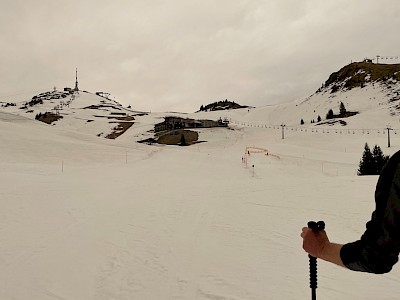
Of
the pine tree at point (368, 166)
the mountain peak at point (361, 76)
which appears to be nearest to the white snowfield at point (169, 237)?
the pine tree at point (368, 166)

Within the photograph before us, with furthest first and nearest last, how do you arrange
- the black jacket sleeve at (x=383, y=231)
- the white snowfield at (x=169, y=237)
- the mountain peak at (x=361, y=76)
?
the mountain peak at (x=361, y=76) < the white snowfield at (x=169, y=237) < the black jacket sleeve at (x=383, y=231)

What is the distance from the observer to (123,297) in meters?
5.31

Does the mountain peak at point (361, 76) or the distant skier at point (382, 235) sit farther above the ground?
the mountain peak at point (361, 76)

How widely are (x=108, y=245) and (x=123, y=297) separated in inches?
114

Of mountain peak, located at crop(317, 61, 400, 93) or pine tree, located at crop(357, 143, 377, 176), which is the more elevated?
mountain peak, located at crop(317, 61, 400, 93)

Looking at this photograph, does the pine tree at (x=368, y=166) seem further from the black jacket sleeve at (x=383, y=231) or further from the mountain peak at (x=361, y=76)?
the mountain peak at (x=361, y=76)

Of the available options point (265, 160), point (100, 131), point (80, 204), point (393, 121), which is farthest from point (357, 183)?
point (100, 131)

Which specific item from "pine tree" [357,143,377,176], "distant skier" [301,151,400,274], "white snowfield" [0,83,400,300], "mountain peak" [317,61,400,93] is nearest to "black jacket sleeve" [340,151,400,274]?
"distant skier" [301,151,400,274]

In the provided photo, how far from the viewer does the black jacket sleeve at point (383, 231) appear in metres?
1.47

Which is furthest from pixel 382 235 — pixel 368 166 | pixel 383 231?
pixel 368 166

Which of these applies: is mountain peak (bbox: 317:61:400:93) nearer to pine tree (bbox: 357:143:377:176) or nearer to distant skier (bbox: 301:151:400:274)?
pine tree (bbox: 357:143:377:176)

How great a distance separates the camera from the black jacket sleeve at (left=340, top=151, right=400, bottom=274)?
1.47m

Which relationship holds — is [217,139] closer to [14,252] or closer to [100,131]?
[100,131]

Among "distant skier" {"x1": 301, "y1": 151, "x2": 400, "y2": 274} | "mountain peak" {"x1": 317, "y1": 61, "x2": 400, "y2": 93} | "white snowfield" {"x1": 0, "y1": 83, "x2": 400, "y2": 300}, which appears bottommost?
"white snowfield" {"x1": 0, "y1": 83, "x2": 400, "y2": 300}
